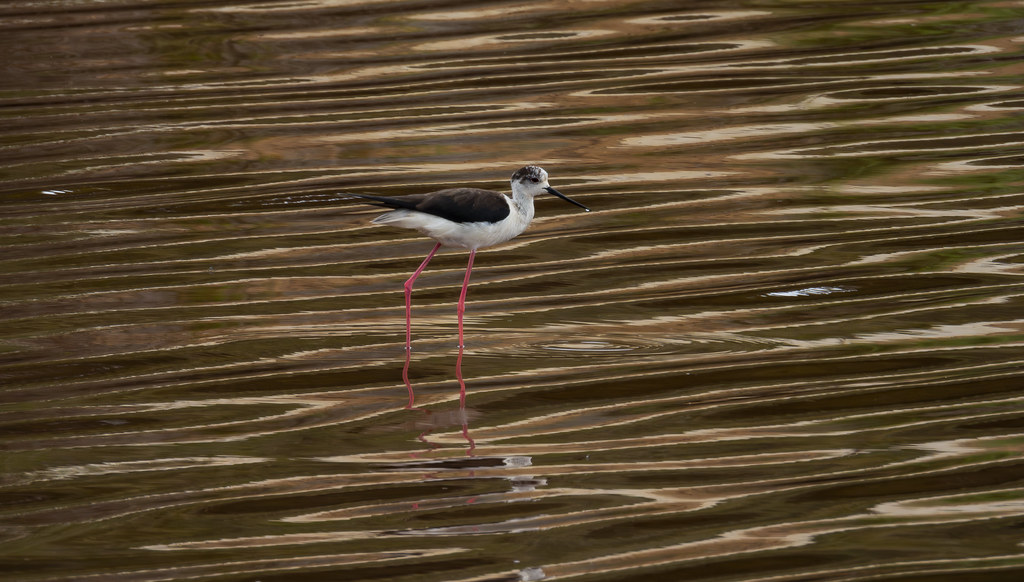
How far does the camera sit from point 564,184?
26.7ft

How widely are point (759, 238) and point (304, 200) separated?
2.27 m

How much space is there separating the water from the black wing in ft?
1.35

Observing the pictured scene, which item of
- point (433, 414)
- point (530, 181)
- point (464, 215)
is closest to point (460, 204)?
point (464, 215)

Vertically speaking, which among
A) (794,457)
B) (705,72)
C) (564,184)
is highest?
(705,72)

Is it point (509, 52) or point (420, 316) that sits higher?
point (509, 52)

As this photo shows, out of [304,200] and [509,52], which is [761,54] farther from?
[304,200]

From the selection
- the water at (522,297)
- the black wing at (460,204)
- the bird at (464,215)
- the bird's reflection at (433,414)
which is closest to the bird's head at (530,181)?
the bird at (464,215)

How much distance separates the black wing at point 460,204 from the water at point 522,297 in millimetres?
412

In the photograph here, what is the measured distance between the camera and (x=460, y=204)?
20.6 ft

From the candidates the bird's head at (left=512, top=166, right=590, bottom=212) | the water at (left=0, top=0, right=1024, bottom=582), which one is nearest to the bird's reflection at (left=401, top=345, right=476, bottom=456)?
the water at (left=0, top=0, right=1024, bottom=582)

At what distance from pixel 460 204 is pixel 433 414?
3.58 feet

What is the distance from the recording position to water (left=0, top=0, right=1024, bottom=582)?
453 centimetres

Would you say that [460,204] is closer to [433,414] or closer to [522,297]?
[522,297]

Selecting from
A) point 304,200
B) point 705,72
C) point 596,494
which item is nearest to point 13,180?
point 304,200
